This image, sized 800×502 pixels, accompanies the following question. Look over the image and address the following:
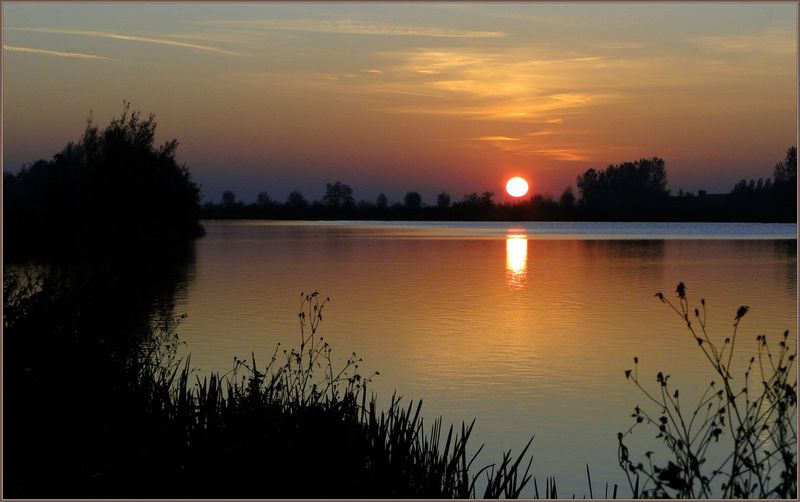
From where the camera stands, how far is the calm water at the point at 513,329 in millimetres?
13688

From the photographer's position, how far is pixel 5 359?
10.5 meters

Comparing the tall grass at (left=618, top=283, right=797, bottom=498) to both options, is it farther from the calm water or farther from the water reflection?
the water reflection

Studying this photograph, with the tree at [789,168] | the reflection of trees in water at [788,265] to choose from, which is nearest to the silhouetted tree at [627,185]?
the tree at [789,168]

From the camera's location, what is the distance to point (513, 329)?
76.5ft

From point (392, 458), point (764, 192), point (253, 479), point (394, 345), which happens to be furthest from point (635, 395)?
point (764, 192)

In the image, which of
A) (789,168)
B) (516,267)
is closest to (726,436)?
(516,267)

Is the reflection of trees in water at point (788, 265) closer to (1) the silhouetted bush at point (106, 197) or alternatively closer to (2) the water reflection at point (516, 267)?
(2) the water reflection at point (516, 267)

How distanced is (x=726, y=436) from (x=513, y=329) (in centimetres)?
1097

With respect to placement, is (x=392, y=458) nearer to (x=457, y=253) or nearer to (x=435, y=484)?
(x=435, y=484)

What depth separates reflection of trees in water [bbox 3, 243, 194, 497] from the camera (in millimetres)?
7453

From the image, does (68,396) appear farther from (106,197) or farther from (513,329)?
(106,197)

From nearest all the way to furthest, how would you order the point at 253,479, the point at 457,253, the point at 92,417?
the point at 253,479
the point at 92,417
the point at 457,253

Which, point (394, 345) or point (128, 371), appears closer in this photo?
point (128, 371)

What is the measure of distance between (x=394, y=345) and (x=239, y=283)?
16.0 meters
